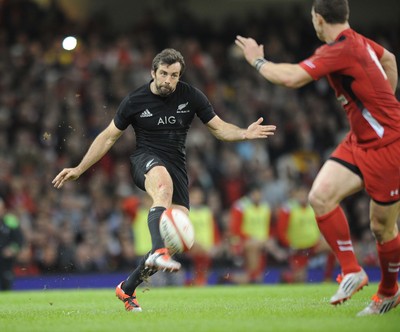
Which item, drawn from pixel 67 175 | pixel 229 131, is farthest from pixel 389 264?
pixel 67 175

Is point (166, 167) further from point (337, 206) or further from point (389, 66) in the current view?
point (389, 66)

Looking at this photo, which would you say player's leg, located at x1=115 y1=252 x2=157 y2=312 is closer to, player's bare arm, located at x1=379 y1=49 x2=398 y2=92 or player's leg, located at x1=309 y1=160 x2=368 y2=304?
player's leg, located at x1=309 y1=160 x2=368 y2=304

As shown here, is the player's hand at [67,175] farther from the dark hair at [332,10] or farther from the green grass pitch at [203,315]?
the dark hair at [332,10]

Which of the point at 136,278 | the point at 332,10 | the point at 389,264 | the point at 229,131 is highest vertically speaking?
the point at 332,10

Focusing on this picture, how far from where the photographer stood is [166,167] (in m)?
8.51

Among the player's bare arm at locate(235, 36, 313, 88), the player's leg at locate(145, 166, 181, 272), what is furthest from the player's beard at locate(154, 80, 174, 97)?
the player's bare arm at locate(235, 36, 313, 88)

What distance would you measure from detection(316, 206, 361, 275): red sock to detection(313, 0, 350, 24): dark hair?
5.19ft

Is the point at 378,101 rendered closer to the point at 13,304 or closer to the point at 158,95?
the point at 158,95

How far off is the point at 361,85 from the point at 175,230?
211cm

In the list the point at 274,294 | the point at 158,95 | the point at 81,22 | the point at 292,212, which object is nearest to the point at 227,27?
the point at 81,22

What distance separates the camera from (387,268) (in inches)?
289

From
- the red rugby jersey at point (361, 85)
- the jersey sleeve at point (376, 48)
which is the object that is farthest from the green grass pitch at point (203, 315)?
the jersey sleeve at point (376, 48)

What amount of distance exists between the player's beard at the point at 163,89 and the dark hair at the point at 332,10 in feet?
6.25

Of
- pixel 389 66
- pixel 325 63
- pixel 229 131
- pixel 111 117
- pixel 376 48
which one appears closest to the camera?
pixel 325 63
